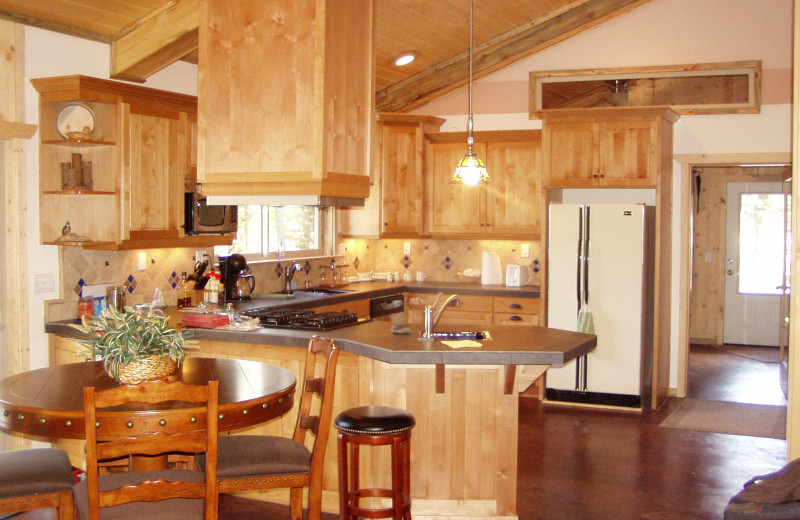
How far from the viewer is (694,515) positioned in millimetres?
4129

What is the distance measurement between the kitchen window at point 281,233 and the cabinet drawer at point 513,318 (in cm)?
165

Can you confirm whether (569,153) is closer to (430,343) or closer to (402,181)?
(402,181)

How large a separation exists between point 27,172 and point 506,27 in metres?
4.11

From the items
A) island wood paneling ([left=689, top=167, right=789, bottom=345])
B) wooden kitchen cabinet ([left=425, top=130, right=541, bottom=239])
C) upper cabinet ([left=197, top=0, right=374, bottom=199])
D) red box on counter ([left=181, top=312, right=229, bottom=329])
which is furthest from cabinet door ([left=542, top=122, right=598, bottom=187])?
island wood paneling ([left=689, top=167, right=789, bottom=345])

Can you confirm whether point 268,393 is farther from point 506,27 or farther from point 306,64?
point 506,27

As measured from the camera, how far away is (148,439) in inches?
103

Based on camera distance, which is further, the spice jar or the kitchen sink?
the spice jar

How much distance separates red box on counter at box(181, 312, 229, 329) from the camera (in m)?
4.41

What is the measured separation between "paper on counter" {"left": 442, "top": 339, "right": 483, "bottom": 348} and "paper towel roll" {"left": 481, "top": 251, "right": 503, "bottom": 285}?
11.1 ft

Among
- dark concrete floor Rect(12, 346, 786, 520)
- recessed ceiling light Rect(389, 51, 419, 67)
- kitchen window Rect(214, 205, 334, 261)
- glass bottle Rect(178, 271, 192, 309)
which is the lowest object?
dark concrete floor Rect(12, 346, 786, 520)

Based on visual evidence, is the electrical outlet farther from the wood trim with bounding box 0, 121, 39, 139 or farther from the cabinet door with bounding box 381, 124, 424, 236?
the cabinet door with bounding box 381, 124, 424, 236

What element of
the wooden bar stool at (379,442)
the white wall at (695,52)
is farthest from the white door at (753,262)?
the wooden bar stool at (379,442)

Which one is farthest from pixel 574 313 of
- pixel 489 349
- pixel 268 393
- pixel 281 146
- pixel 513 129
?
pixel 268 393

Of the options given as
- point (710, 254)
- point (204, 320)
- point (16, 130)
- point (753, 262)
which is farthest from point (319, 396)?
point (753, 262)
